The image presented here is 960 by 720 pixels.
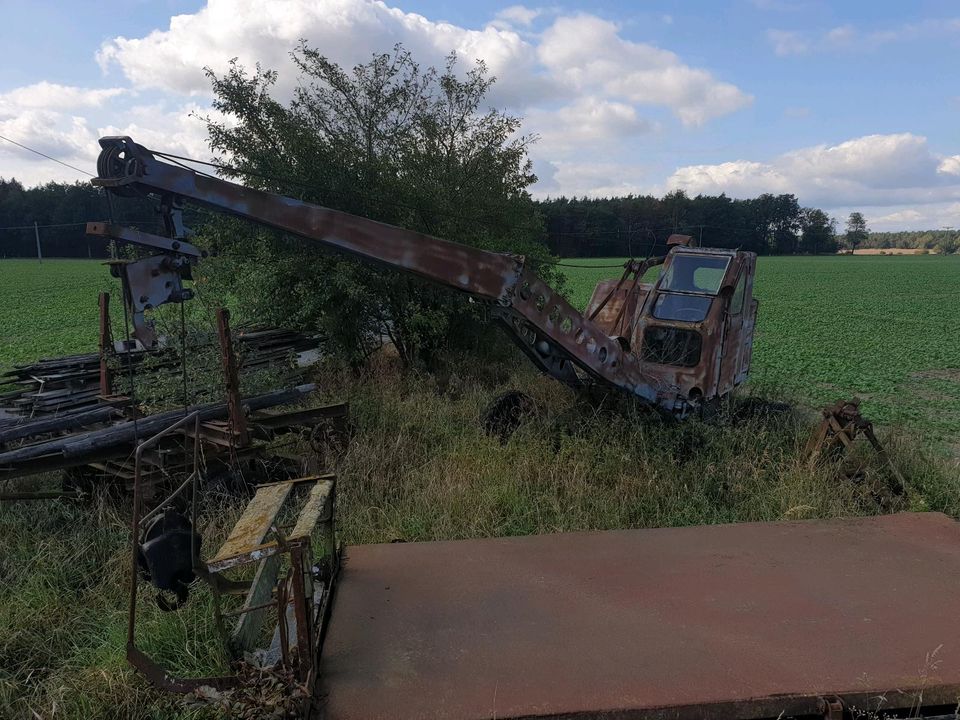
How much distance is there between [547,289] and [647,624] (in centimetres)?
392

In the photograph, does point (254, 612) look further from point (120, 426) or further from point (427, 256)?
point (427, 256)

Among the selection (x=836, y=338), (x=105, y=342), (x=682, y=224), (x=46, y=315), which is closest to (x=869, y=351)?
(x=836, y=338)

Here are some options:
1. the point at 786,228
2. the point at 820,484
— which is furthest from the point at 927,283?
the point at 820,484

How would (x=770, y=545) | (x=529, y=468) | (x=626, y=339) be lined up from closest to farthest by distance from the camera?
(x=770, y=545), (x=529, y=468), (x=626, y=339)

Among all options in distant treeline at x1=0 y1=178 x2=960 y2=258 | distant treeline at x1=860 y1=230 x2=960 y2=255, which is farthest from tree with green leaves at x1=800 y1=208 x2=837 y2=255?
distant treeline at x1=860 y1=230 x2=960 y2=255

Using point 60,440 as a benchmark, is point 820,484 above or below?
below

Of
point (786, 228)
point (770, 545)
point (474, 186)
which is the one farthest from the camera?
point (786, 228)

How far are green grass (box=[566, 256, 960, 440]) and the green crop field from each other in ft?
0.08

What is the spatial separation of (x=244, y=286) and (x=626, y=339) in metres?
5.67

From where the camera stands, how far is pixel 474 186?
10867mm

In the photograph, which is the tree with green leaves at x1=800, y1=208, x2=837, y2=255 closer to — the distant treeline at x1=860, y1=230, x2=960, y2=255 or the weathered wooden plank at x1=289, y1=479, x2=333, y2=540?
the distant treeline at x1=860, y1=230, x2=960, y2=255

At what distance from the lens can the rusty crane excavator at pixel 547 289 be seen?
4609 mm

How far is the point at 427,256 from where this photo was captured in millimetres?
5691

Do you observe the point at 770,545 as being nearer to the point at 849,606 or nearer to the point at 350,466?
the point at 849,606
